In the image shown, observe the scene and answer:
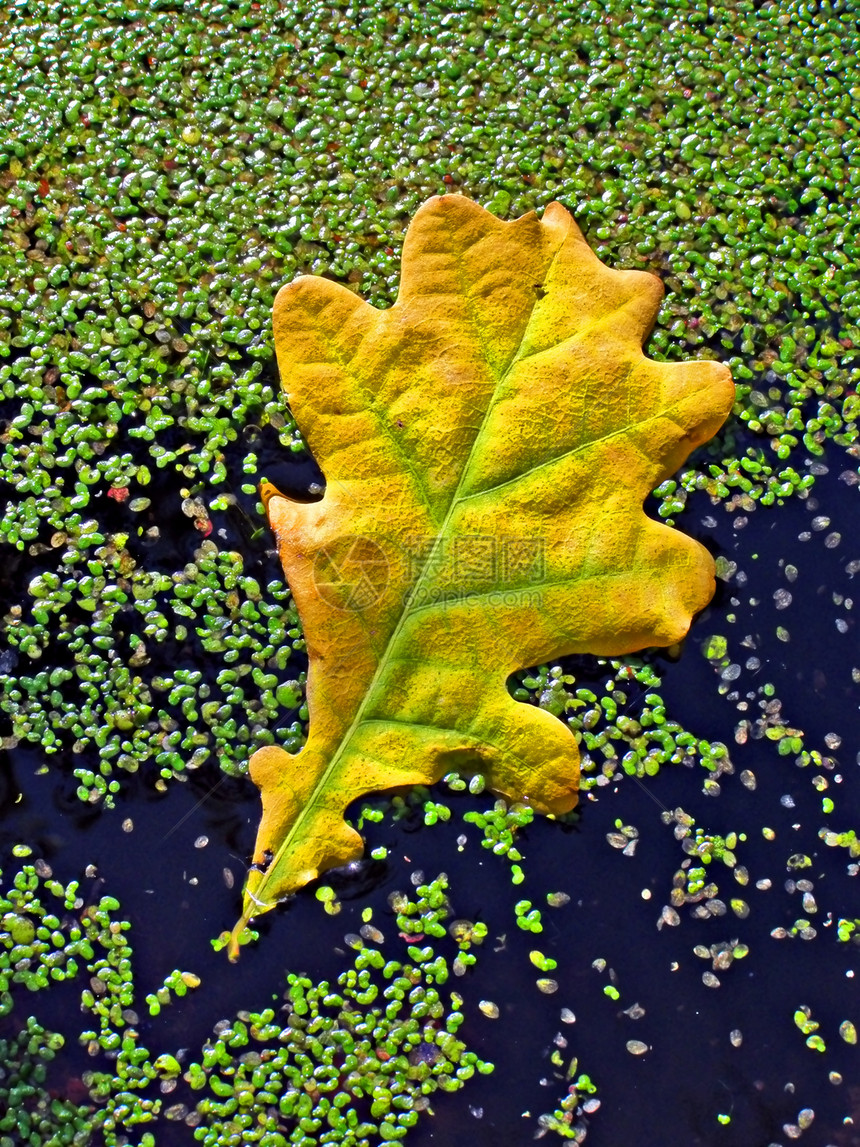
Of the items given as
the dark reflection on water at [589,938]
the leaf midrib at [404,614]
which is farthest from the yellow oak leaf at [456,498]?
the dark reflection on water at [589,938]

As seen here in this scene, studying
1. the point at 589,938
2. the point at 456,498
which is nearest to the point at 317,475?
the point at 456,498

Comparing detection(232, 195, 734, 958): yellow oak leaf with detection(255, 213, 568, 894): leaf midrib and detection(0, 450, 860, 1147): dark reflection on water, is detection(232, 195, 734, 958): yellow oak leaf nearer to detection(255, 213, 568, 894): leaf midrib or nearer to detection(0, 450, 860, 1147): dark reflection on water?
detection(255, 213, 568, 894): leaf midrib

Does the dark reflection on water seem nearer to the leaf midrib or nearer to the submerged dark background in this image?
the submerged dark background

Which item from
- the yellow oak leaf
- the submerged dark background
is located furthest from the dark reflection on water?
the yellow oak leaf

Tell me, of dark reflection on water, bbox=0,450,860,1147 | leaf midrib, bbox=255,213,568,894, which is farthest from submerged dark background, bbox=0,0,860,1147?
leaf midrib, bbox=255,213,568,894

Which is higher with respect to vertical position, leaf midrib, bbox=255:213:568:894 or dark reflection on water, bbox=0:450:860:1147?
leaf midrib, bbox=255:213:568:894

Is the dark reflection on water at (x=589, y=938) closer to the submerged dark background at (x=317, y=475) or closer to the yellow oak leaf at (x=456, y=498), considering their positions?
the submerged dark background at (x=317, y=475)

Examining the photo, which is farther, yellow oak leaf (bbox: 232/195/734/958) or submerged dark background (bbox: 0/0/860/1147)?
submerged dark background (bbox: 0/0/860/1147)

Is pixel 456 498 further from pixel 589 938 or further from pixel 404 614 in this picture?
pixel 589 938

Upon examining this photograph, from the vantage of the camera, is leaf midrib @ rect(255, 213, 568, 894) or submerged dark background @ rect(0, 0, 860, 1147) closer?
leaf midrib @ rect(255, 213, 568, 894)
